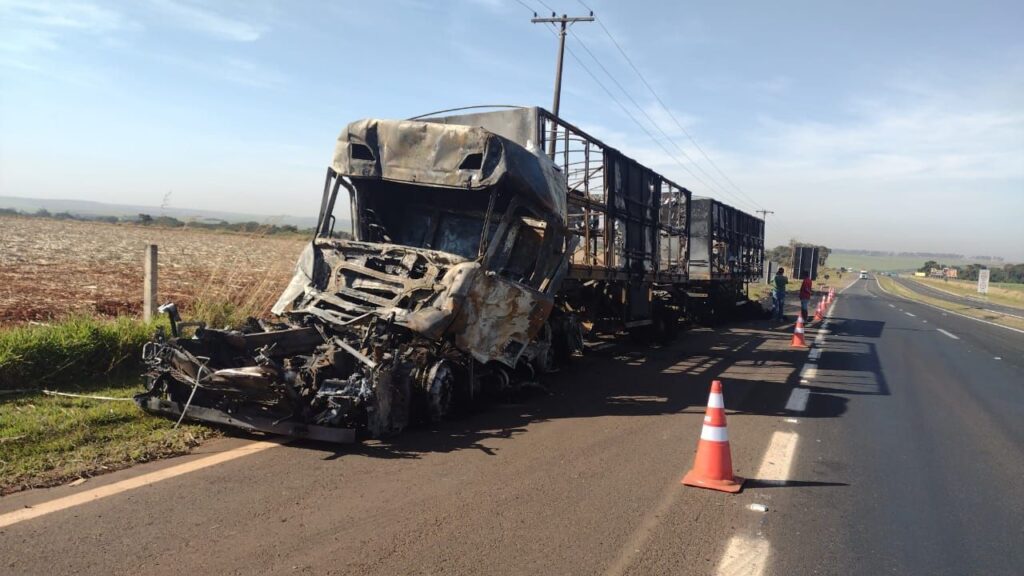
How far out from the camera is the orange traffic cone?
4832 mm

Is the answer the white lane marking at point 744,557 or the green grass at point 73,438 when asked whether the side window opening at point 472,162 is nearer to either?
the green grass at point 73,438

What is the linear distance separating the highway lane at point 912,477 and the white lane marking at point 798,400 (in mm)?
105

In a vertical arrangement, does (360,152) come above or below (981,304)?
above

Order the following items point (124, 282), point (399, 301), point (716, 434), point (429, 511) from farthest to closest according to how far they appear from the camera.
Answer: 1. point (124, 282)
2. point (399, 301)
3. point (716, 434)
4. point (429, 511)

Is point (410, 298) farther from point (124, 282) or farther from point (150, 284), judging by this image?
point (124, 282)

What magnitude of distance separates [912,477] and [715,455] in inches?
69.8

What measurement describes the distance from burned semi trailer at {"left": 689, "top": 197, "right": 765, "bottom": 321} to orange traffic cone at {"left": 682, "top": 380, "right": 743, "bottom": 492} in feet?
44.7

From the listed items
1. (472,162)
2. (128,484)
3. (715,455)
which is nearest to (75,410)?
(128,484)

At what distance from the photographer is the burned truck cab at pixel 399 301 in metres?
5.56

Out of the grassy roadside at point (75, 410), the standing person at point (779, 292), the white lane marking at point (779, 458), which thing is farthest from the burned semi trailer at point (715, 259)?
the grassy roadside at point (75, 410)

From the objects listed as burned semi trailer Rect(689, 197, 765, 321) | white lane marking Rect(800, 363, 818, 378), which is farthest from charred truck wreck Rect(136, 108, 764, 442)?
burned semi trailer Rect(689, 197, 765, 321)

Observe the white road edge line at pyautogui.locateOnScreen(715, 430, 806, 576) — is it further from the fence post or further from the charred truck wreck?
the fence post

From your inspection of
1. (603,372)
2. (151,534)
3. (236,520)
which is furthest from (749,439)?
(151,534)

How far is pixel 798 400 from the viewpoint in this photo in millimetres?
8336
